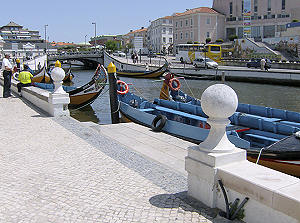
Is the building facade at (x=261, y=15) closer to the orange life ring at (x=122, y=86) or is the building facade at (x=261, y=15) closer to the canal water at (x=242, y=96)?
the canal water at (x=242, y=96)

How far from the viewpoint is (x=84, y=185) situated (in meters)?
4.90

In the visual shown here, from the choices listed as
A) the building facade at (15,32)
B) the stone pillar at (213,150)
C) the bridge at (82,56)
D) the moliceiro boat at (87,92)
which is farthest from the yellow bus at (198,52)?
the building facade at (15,32)

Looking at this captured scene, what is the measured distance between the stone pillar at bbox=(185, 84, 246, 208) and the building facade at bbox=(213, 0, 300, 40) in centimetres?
6430

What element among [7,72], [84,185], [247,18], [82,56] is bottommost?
[84,185]

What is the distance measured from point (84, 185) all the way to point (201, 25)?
70.4 metres

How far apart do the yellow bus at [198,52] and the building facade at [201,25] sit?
20.7 meters

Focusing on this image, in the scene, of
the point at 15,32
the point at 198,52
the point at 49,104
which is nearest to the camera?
the point at 49,104

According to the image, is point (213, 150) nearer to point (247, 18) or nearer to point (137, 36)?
point (247, 18)

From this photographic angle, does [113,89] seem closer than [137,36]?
Yes

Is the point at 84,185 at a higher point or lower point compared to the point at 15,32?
lower

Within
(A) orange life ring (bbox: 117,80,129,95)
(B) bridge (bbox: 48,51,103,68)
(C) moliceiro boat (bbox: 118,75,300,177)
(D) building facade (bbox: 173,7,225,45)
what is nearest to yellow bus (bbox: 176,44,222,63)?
(B) bridge (bbox: 48,51,103,68)

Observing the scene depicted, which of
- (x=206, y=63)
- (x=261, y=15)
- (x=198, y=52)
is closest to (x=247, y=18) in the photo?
(x=261, y=15)

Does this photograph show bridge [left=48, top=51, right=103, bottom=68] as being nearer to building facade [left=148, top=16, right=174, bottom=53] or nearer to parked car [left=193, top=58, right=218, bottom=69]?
parked car [left=193, top=58, right=218, bottom=69]

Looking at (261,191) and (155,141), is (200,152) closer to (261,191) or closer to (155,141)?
(261,191)
